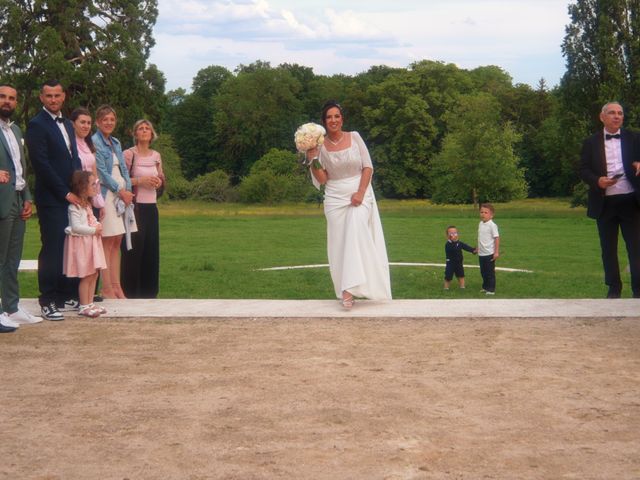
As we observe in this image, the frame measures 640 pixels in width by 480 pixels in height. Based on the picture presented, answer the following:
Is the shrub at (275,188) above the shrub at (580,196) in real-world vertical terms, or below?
above

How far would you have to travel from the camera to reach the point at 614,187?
393 inches

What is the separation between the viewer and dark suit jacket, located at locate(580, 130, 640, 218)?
9984 mm

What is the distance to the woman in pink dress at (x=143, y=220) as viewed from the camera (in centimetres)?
1085

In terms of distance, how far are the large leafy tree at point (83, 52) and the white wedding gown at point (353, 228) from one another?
36.9 metres

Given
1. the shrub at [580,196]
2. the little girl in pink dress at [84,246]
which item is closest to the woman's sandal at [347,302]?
the little girl in pink dress at [84,246]

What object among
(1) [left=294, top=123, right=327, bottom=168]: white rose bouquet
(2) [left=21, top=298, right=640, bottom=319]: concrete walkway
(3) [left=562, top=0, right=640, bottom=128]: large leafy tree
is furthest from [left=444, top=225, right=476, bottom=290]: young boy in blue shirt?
(3) [left=562, top=0, right=640, bottom=128]: large leafy tree

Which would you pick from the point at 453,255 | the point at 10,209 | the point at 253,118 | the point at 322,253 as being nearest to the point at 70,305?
the point at 10,209

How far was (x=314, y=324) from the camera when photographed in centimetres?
822

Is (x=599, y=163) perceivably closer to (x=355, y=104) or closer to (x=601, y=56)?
(x=601, y=56)

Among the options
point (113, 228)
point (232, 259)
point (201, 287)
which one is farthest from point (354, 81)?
point (113, 228)

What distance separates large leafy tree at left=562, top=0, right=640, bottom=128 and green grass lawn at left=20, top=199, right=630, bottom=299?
634 cm

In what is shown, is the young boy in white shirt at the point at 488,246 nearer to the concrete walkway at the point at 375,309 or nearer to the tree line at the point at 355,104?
the concrete walkway at the point at 375,309

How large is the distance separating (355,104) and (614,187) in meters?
70.1

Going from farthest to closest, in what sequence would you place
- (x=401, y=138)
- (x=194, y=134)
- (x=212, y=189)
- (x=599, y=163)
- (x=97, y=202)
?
(x=194, y=134) < (x=401, y=138) < (x=212, y=189) < (x=599, y=163) < (x=97, y=202)
